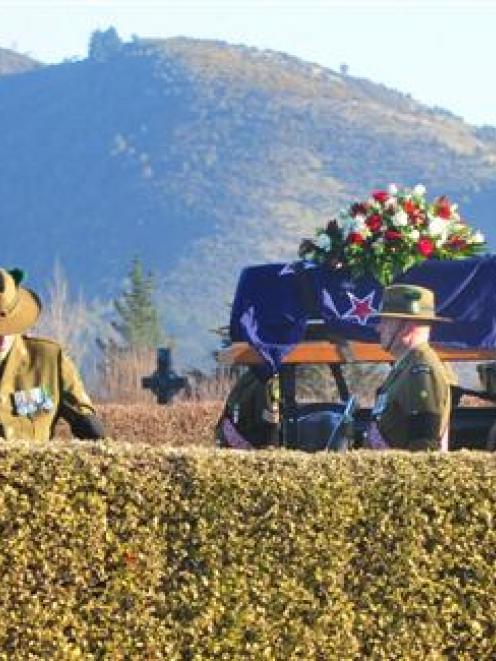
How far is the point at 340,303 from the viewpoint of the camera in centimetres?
998

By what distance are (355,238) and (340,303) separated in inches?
14.8

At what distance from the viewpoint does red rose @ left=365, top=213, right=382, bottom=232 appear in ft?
33.6

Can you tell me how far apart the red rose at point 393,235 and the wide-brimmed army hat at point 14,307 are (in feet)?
8.29

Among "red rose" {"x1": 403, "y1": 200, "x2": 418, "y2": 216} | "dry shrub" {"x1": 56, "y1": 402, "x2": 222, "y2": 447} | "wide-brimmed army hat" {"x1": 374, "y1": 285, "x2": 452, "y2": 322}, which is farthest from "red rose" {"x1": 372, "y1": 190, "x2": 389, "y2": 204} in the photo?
"dry shrub" {"x1": 56, "y1": 402, "x2": 222, "y2": 447}

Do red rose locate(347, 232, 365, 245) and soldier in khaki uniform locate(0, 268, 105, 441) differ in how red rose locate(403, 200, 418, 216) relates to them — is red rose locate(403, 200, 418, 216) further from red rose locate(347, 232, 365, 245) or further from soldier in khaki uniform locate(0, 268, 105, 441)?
soldier in khaki uniform locate(0, 268, 105, 441)

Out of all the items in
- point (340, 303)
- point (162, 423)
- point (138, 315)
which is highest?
point (138, 315)

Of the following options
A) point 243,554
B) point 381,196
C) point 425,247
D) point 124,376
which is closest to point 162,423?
point 381,196

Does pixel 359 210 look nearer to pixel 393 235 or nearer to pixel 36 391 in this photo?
pixel 393 235

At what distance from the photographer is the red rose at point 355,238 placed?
10086mm

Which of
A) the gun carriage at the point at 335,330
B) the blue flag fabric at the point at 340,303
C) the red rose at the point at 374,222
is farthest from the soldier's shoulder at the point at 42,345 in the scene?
the red rose at the point at 374,222

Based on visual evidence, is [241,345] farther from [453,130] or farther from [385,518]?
[453,130]

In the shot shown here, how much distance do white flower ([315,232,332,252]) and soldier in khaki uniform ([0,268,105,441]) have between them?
2.69m

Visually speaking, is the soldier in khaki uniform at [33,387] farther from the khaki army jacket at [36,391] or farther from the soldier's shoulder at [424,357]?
the soldier's shoulder at [424,357]

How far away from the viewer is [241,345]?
414 inches
